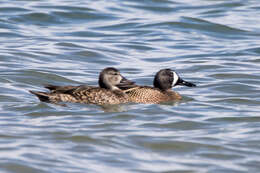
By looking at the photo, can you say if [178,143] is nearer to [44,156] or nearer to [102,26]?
[44,156]

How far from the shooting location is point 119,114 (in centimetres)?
1117

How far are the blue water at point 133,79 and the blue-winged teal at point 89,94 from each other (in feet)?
0.65

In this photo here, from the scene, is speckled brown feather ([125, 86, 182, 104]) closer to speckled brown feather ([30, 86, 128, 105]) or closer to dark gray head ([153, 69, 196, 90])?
dark gray head ([153, 69, 196, 90])

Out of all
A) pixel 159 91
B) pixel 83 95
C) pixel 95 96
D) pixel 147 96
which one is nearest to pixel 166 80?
pixel 159 91

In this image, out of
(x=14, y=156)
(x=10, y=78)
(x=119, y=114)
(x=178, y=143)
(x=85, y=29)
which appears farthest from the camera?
(x=85, y=29)

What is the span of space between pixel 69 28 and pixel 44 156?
38.5 feet

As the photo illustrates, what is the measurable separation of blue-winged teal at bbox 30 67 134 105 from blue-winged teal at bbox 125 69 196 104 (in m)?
0.19

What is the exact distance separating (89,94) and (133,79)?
280 cm

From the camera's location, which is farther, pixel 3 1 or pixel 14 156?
pixel 3 1

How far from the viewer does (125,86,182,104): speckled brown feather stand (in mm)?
12375

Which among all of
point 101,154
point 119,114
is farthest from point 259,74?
point 101,154

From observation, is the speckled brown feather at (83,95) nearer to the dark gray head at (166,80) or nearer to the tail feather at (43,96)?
the tail feather at (43,96)

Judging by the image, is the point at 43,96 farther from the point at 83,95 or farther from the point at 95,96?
Answer: the point at 95,96

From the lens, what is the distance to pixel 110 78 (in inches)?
488
